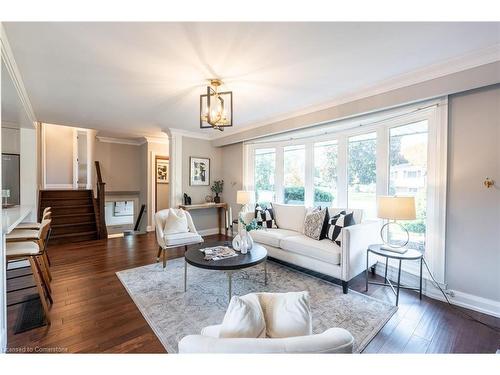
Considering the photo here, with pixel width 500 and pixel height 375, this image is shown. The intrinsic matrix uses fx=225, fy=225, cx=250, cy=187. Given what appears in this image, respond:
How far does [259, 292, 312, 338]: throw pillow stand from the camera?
39.4 inches

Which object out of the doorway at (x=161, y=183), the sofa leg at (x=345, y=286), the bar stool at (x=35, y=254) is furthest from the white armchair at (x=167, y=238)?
the doorway at (x=161, y=183)

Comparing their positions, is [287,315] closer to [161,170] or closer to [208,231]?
[208,231]

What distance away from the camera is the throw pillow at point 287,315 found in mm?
1002

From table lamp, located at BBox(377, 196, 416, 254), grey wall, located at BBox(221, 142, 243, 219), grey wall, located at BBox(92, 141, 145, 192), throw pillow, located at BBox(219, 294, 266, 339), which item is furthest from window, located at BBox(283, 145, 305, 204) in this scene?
grey wall, located at BBox(92, 141, 145, 192)

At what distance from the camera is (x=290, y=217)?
12.6 ft

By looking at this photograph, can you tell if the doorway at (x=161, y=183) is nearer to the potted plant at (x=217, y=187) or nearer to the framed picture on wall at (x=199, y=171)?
the framed picture on wall at (x=199, y=171)

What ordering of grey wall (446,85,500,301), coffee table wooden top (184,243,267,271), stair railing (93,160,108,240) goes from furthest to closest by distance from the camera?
stair railing (93,160,108,240), coffee table wooden top (184,243,267,271), grey wall (446,85,500,301)

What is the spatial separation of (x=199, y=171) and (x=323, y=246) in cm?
352

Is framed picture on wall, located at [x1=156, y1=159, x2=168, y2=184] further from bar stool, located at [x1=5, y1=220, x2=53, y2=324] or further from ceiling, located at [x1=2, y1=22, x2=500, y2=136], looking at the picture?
bar stool, located at [x1=5, y1=220, x2=53, y2=324]

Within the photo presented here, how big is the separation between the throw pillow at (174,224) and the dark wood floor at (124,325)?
3.06 ft

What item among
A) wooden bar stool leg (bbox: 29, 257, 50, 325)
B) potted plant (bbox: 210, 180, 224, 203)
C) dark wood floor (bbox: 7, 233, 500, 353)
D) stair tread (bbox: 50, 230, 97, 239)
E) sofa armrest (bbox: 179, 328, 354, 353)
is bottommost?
dark wood floor (bbox: 7, 233, 500, 353)

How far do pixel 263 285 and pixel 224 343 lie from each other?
86.3 inches

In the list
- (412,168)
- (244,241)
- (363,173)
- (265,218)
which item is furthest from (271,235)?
(412,168)

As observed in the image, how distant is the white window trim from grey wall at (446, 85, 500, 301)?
7cm
